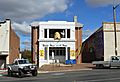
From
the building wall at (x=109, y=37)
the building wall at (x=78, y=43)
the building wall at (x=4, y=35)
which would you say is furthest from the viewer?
the building wall at (x=78, y=43)

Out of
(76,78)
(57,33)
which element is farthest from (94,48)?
(76,78)

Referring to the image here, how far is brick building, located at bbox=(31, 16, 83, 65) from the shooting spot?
54.7 metres

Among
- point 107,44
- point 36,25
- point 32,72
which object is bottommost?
point 32,72

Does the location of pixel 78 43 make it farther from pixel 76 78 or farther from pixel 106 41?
pixel 76 78

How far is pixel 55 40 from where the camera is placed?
55.0m

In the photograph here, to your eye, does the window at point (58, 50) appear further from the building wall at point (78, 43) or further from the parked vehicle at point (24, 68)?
the parked vehicle at point (24, 68)

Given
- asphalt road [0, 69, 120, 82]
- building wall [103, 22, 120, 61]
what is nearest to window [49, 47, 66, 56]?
building wall [103, 22, 120, 61]

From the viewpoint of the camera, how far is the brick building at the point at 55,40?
54.7 metres

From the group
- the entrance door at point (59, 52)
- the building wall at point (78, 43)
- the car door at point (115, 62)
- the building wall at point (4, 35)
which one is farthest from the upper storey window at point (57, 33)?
the car door at point (115, 62)

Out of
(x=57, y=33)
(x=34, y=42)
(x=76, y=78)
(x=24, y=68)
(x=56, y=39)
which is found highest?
(x=57, y=33)

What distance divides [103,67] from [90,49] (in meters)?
23.0

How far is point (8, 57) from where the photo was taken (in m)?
51.3

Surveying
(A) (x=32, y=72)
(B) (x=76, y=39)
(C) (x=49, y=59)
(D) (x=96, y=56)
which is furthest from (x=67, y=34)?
(A) (x=32, y=72)

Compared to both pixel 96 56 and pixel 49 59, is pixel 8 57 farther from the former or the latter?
pixel 96 56
